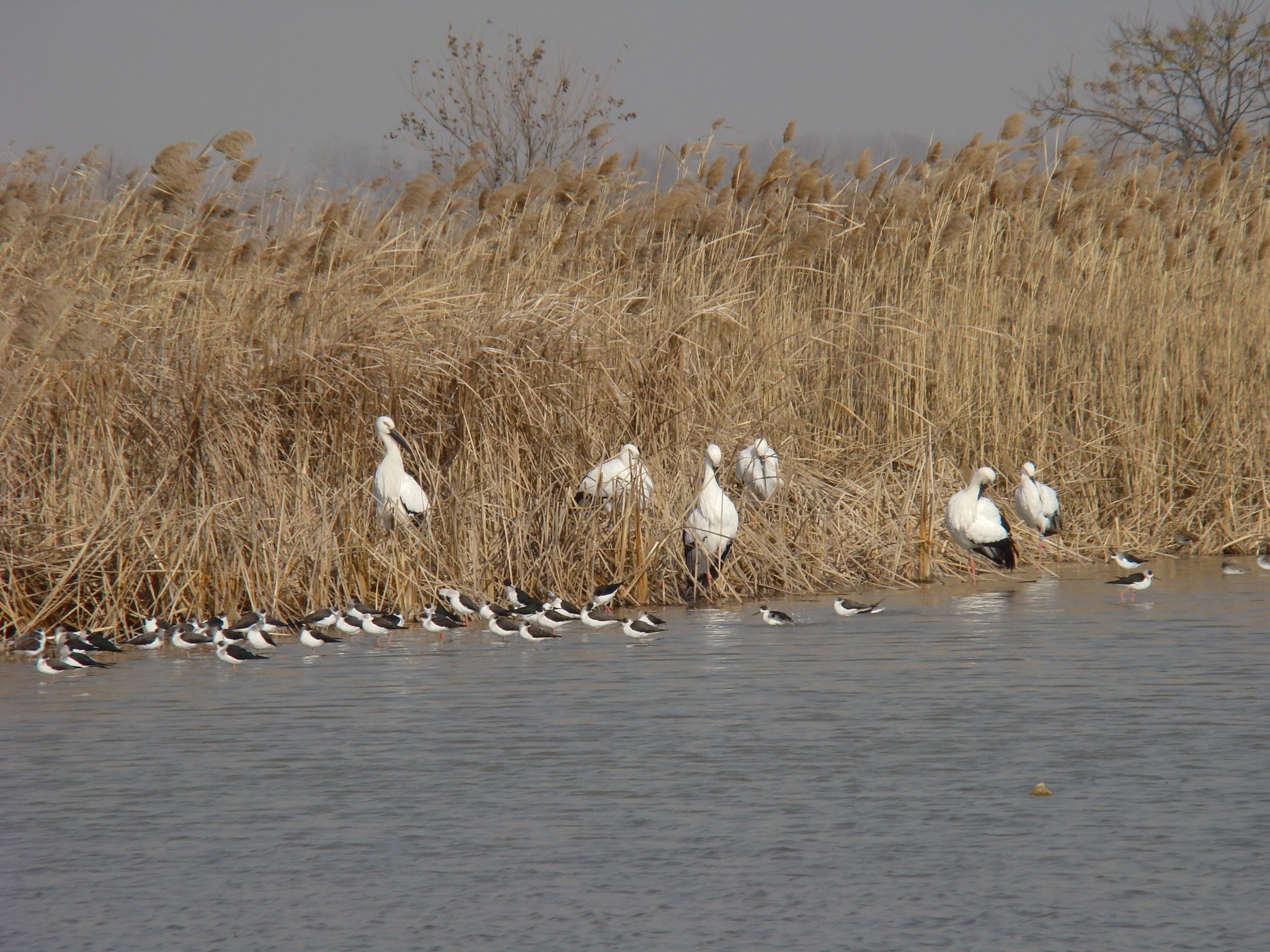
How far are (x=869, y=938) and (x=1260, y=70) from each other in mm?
25025

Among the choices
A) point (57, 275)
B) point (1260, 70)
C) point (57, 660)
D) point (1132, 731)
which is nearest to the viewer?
point (1132, 731)

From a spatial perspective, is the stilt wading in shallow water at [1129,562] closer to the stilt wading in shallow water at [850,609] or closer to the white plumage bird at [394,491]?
the stilt wading in shallow water at [850,609]

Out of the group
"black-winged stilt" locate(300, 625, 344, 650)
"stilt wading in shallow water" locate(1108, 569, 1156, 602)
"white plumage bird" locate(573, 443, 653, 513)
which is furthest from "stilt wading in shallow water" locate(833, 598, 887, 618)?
"black-winged stilt" locate(300, 625, 344, 650)

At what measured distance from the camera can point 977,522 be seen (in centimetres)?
970

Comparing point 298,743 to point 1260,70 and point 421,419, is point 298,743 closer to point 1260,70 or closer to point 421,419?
point 421,419

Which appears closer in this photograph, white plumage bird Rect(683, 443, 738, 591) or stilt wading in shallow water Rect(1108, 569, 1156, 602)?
white plumage bird Rect(683, 443, 738, 591)

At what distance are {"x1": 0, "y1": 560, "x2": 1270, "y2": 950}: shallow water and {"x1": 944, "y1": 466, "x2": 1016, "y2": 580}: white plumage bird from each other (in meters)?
2.05

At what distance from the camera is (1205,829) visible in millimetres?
4352

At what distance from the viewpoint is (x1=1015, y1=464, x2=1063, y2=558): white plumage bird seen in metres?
10.2

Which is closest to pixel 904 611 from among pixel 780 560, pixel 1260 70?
pixel 780 560

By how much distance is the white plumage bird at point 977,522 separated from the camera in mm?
9695

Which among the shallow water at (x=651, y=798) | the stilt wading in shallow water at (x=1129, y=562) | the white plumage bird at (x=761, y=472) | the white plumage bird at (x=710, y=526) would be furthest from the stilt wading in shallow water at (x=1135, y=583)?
the white plumage bird at (x=710, y=526)

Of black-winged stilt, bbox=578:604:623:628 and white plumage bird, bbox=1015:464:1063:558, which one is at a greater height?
white plumage bird, bbox=1015:464:1063:558

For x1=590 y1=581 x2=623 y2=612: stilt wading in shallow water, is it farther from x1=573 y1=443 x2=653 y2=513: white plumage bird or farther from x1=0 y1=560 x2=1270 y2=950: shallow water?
x1=0 y1=560 x2=1270 y2=950: shallow water
